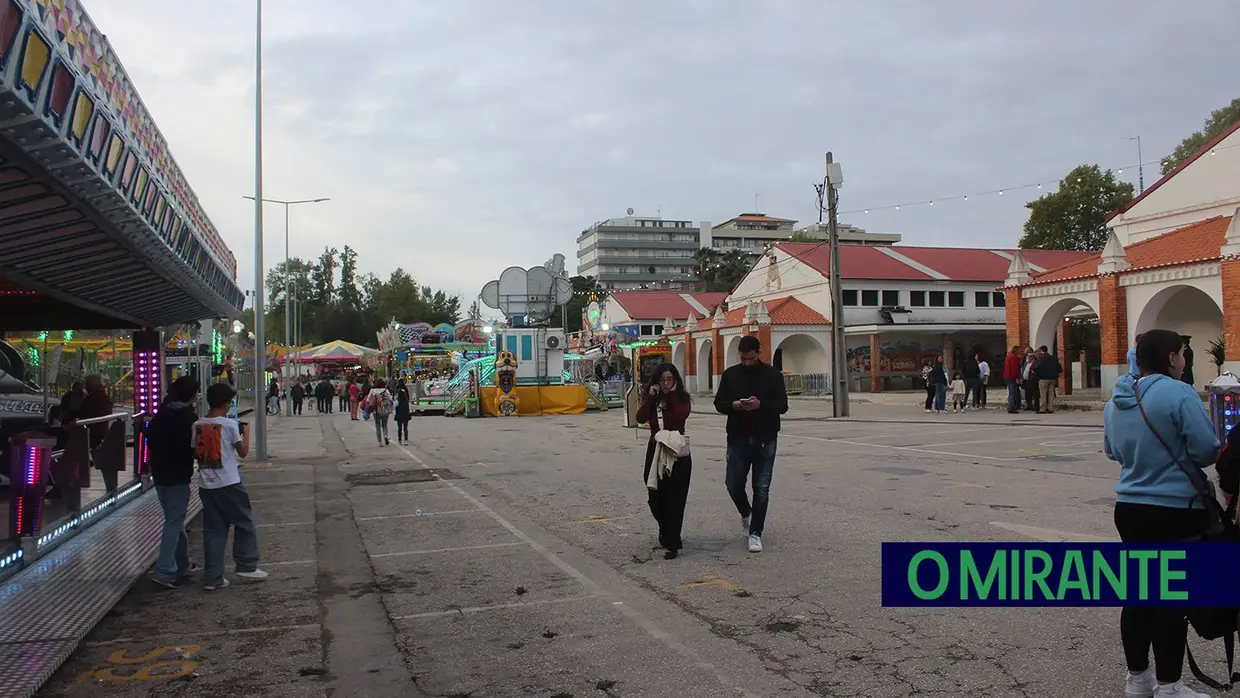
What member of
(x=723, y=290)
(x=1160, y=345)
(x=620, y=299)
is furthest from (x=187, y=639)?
(x=723, y=290)

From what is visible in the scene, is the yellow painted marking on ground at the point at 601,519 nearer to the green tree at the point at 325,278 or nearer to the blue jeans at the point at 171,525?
the blue jeans at the point at 171,525

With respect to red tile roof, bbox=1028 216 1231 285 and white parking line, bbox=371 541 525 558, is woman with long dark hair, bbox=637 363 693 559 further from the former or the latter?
red tile roof, bbox=1028 216 1231 285

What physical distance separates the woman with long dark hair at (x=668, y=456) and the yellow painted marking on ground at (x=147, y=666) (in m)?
3.72

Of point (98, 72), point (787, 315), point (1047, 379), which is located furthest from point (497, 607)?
point (787, 315)

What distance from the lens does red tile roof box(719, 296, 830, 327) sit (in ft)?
145

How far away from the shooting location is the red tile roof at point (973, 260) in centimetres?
4812

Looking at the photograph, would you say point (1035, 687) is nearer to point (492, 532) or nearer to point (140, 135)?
point (492, 532)

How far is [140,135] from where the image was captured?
6.93 m

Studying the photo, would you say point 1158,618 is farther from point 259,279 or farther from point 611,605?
point 259,279

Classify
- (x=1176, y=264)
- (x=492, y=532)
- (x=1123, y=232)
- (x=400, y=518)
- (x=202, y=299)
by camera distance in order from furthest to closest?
1. (x=1123, y=232)
2. (x=1176, y=264)
3. (x=202, y=299)
4. (x=400, y=518)
5. (x=492, y=532)

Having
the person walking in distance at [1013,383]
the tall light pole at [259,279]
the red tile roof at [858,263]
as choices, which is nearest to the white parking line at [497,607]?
the tall light pole at [259,279]

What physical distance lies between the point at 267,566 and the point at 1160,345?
23.4ft

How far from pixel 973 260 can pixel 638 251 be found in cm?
9593

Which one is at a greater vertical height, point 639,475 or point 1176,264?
point 1176,264
